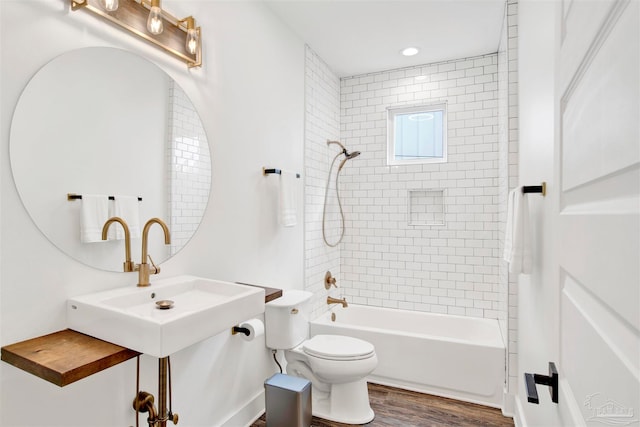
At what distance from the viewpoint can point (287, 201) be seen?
2615 millimetres

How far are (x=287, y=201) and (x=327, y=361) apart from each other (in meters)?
1.15

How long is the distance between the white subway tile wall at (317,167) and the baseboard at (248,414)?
3.14 feet

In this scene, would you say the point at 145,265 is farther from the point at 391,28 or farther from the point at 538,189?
the point at 391,28

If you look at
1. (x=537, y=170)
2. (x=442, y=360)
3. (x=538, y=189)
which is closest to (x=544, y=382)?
(x=538, y=189)

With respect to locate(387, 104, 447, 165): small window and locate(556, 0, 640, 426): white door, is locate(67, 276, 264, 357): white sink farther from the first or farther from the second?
locate(387, 104, 447, 165): small window

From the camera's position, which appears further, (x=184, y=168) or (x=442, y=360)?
(x=442, y=360)

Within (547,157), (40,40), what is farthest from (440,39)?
(40,40)

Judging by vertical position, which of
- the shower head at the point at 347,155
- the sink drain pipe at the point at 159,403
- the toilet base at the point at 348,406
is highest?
the shower head at the point at 347,155

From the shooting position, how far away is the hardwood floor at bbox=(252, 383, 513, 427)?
7.92 ft

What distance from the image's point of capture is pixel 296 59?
3.01 m

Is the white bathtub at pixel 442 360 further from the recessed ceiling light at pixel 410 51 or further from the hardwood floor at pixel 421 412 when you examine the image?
the recessed ceiling light at pixel 410 51

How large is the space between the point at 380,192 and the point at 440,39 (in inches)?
59.8

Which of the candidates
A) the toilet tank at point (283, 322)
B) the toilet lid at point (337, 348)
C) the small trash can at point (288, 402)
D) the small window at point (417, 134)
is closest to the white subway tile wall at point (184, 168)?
the toilet tank at point (283, 322)

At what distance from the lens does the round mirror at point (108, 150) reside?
1293mm
